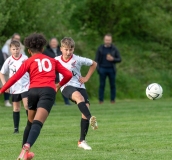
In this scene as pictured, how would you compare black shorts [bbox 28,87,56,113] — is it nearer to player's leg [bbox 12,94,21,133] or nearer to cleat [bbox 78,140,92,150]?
cleat [bbox 78,140,92,150]

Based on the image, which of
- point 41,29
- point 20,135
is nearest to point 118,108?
point 41,29

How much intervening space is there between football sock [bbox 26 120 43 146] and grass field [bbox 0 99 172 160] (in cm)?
75

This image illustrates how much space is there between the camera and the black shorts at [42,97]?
29.7 feet

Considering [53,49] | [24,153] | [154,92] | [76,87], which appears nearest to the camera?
[24,153]

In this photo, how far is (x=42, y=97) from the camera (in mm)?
9070

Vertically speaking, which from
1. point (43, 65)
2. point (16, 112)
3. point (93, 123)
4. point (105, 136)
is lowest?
point (105, 136)

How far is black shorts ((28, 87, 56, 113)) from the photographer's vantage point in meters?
9.05

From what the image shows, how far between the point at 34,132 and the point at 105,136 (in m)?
3.50

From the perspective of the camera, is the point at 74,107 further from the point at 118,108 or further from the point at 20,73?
the point at 20,73

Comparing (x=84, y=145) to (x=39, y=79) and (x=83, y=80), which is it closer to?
(x=83, y=80)

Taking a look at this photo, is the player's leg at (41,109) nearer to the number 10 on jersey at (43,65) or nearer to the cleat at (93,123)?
the number 10 on jersey at (43,65)

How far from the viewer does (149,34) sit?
29.1 meters

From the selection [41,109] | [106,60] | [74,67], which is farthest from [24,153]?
[106,60]

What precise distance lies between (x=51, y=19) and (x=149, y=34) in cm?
769
